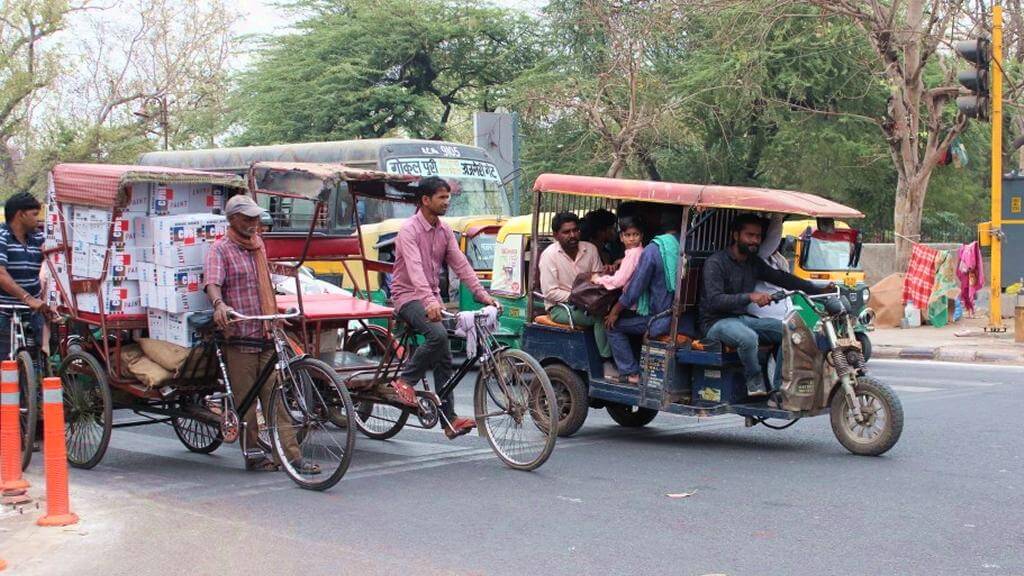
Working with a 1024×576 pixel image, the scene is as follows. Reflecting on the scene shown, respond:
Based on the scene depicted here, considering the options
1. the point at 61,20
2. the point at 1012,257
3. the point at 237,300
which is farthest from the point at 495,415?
the point at 61,20

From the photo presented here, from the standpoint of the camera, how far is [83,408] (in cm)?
855

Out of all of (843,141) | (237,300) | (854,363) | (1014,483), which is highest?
(843,141)

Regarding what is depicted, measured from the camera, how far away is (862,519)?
674 centimetres

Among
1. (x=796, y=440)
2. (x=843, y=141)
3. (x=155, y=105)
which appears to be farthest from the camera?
(x=155, y=105)

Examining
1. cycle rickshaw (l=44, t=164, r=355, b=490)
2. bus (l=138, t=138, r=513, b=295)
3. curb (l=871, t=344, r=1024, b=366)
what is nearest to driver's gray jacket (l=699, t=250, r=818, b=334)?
cycle rickshaw (l=44, t=164, r=355, b=490)

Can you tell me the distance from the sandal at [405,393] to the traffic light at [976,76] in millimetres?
11640

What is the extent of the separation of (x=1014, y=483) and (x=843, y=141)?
22.4 metres

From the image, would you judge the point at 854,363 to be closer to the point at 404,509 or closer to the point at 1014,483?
the point at 1014,483

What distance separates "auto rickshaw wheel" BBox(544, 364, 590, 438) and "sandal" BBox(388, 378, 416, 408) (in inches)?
62.9

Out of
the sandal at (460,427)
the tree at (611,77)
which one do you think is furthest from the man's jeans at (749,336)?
the tree at (611,77)

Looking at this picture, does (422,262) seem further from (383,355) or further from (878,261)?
(878,261)

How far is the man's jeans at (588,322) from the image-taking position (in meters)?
9.67

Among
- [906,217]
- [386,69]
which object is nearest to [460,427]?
[906,217]

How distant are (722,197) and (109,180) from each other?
167 inches
